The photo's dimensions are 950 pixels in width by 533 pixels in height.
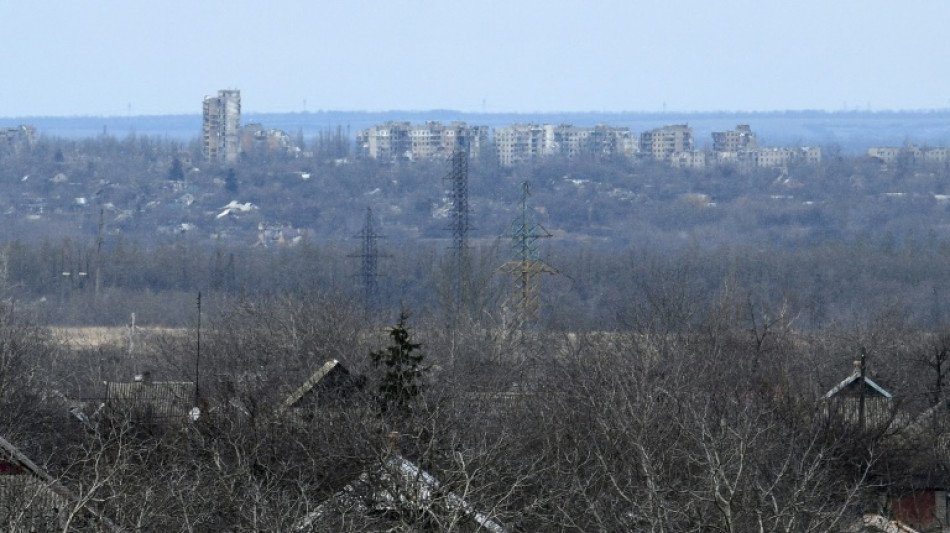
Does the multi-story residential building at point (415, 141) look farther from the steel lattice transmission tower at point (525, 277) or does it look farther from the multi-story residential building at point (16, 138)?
the steel lattice transmission tower at point (525, 277)

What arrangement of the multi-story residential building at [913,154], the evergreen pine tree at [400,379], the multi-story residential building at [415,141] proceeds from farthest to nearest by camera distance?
the multi-story residential building at [415,141] < the multi-story residential building at [913,154] < the evergreen pine tree at [400,379]

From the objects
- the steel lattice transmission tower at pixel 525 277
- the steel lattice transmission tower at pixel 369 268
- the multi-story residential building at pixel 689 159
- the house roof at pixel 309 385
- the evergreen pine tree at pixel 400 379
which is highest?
the evergreen pine tree at pixel 400 379

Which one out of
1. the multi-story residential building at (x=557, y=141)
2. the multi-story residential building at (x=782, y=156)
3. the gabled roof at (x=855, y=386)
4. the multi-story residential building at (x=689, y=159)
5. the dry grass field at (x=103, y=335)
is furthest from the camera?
the multi-story residential building at (x=557, y=141)

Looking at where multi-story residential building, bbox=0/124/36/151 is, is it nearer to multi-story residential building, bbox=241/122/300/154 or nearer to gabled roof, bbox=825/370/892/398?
multi-story residential building, bbox=241/122/300/154

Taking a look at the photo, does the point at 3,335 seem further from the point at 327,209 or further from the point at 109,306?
the point at 327,209

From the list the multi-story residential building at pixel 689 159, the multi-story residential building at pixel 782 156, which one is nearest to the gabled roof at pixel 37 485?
the multi-story residential building at pixel 689 159

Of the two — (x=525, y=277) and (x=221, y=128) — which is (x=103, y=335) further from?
(x=221, y=128)

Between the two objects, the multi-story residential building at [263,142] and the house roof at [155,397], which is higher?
the house roof at [155,397]

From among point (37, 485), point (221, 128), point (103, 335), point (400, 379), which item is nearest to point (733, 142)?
point (221, 128)
